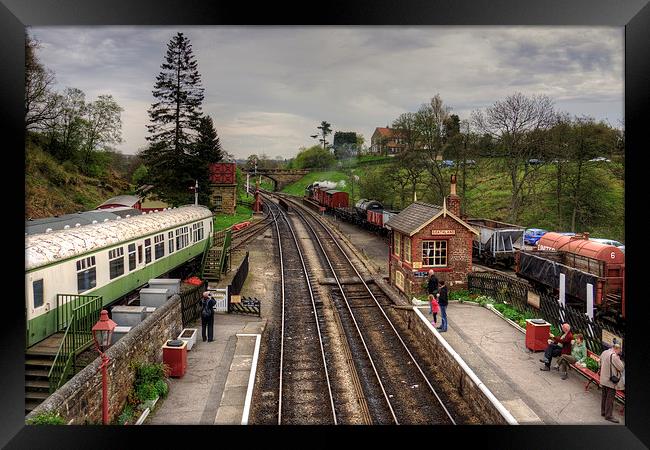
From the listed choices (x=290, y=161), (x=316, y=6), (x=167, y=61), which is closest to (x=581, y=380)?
(x=316, y=6)

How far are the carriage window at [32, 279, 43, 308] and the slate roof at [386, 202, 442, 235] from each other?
11429 millimetres

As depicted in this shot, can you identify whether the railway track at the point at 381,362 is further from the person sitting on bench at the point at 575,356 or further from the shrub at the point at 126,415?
the shrub at the point at 126,415

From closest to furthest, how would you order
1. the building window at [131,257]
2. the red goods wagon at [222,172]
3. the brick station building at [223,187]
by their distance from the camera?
the building window at [131,257]
the red goods wagon at [222,172]
the brick station building at [223,187]

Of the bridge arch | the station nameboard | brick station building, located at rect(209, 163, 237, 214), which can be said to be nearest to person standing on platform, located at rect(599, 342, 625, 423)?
the station nameboard

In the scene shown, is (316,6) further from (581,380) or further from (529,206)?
(529,206)

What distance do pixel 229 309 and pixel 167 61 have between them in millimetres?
16887

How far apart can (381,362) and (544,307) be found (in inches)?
185

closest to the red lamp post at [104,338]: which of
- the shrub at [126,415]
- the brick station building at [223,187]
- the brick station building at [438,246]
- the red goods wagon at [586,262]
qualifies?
the shrub at [126,415]

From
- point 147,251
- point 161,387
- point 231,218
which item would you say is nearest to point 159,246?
point 147,251

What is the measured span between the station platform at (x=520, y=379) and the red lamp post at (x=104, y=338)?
6.59 meters

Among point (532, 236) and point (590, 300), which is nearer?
point (590, 300)

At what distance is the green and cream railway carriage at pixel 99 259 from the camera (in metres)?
9.46

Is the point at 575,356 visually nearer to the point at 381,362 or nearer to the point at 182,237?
the point at 381,362

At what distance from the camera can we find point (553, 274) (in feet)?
51.2
